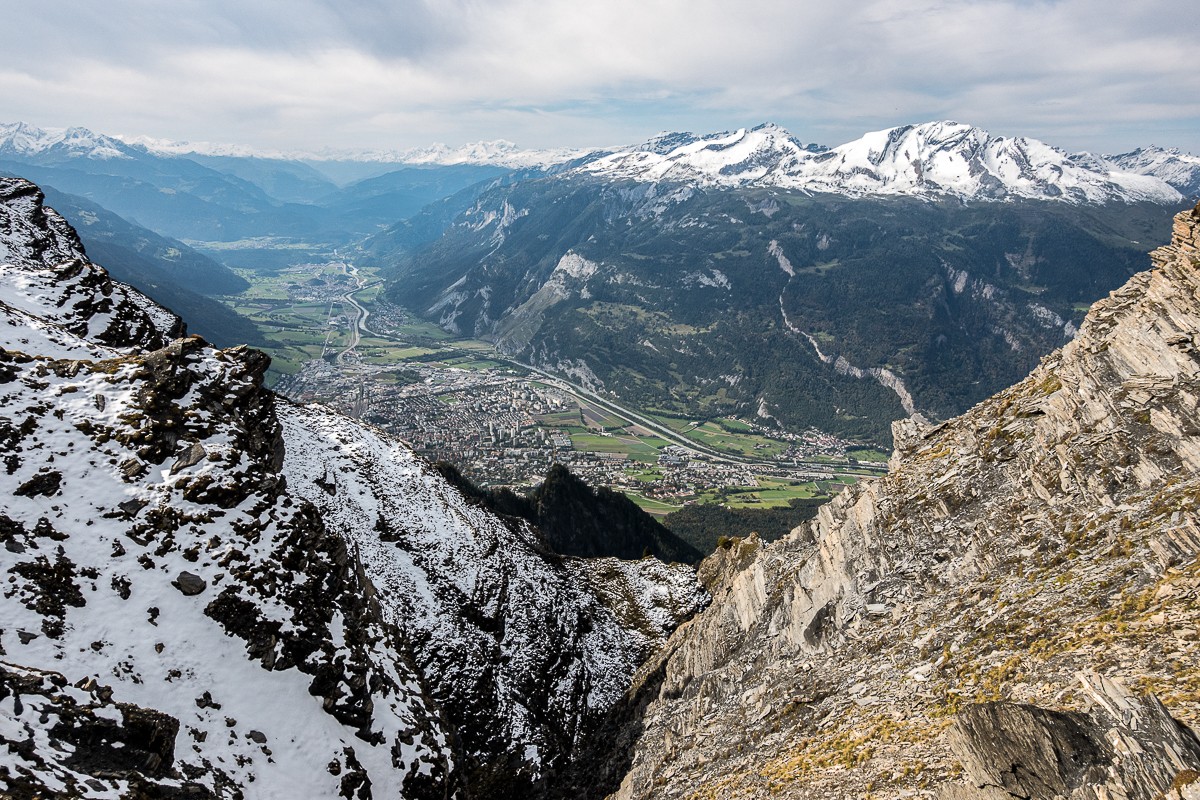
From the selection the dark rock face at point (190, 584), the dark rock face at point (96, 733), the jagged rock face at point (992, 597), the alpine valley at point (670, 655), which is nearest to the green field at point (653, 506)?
the alpine valley at point (670, 655)

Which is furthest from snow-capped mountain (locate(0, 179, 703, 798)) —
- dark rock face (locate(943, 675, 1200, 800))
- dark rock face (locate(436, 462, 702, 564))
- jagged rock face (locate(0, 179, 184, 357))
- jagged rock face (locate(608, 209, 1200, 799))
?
dark rock face (locate(436, 462, 702, 564))

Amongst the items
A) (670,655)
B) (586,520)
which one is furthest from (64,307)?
(586,520)

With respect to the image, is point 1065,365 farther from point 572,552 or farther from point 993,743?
point 572,552

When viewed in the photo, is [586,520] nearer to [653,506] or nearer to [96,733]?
[653,506]

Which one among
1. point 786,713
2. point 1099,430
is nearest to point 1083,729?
point 786,713

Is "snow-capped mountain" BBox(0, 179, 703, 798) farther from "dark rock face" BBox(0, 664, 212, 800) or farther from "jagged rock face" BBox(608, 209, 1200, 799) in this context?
"jagged rock face" BBox(608, 209, 1200, 799)
